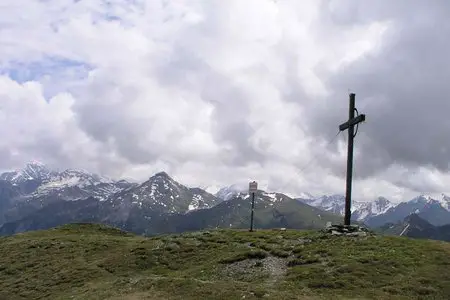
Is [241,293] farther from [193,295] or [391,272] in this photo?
[391,272]

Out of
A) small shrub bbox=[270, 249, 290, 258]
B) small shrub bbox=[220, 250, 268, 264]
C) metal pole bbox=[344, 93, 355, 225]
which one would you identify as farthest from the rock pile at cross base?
small shrub bbox=[220, 250, 268, 264]

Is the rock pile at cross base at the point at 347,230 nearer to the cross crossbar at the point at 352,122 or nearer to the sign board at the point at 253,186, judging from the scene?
the cross crossbar at the point at 352,122

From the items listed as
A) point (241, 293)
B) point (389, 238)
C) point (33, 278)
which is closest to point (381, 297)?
point (241, 293)

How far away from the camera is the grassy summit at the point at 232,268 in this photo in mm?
30844

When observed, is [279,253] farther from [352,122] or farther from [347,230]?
[352,122]

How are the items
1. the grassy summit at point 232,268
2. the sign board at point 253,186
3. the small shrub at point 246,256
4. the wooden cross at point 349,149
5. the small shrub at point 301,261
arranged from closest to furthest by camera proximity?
1. the grassy summit at point 232,268
2. the small shrub at point 301,261
3. the small shrub at point 246,256
4. the wooden cross at point 349,149
5. the sign board at point 253,186

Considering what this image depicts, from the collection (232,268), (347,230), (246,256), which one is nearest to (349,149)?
(347,230)

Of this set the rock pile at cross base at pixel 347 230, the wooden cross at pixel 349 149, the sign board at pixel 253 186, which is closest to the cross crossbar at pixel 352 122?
the wooden cross at pixel 349 149

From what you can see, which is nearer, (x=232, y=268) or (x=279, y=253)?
(x=232, y=268)

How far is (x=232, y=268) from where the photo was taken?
39.0 m

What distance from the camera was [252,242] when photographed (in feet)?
156

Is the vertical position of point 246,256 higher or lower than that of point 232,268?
higher

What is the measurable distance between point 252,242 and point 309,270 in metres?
13.3

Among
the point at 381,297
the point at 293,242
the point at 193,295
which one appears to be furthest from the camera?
the point at 293,242
